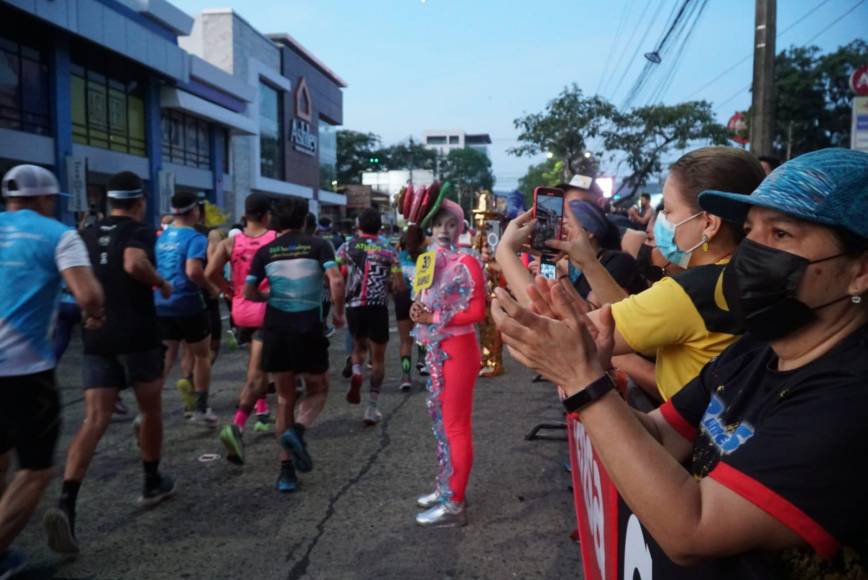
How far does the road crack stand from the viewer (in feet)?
11.0

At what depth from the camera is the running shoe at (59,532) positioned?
336 centimetres

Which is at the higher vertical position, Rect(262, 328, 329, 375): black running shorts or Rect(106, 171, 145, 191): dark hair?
Rect(106, 171, 145, 191): dark hair

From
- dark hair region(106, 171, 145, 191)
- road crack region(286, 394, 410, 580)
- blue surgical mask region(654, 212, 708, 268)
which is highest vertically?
dark hair region(106, 171, 145, 191)

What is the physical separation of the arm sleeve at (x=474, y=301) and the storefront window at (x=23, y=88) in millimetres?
16086

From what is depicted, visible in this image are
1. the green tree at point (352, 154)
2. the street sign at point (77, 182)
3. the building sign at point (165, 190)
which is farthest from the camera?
the green tree at point (352, 154)

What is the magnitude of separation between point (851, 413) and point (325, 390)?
13.3 ft

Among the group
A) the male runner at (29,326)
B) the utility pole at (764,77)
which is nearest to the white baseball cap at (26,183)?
the male runner at (29,326)

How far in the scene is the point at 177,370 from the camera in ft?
27.1

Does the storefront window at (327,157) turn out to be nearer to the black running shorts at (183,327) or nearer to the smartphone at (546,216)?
the black running shorts at (183,327)

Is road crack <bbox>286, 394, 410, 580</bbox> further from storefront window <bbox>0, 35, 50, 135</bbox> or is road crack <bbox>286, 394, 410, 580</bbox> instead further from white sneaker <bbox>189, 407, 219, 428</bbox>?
storefront window <bbox>0, 35, 50, 135</bbox>

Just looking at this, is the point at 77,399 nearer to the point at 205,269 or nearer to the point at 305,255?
the point at 205,269

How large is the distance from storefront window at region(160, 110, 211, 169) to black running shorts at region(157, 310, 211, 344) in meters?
19.8

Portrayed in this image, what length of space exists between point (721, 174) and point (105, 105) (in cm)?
2161

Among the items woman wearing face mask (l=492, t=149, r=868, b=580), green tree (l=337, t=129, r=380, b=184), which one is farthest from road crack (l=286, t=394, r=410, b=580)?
green tree (l=337, t=129, r=380, b=184)
